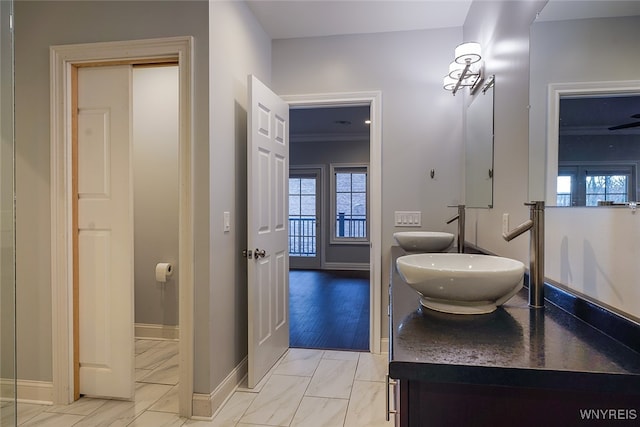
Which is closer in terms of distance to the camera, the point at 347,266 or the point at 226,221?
the point at 226,221

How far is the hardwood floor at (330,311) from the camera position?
3266 mm

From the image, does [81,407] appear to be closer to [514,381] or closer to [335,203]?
[514,381]

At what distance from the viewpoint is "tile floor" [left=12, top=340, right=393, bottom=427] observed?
2021mm

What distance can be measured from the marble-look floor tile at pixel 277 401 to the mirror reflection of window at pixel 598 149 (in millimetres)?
1764

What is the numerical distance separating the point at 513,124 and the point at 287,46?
2016 millimetres

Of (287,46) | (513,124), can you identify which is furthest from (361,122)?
(513,124)

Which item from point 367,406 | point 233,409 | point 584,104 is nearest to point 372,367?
point 367,406

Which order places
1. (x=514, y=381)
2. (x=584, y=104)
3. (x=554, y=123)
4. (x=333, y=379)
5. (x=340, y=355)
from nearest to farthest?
(x=514, y=381) → (x=584, y=104) → (x=554, y=123) → (x=333, y=379) → (x=340, y=355)

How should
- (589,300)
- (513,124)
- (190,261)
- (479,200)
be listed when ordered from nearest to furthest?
(589,300)
(513,124)
(190,261)
(479,200)

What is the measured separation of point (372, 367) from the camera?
2.68m

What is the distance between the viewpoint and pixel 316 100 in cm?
301

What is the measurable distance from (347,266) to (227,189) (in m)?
5.02

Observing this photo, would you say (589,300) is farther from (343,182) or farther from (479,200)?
(343,182)

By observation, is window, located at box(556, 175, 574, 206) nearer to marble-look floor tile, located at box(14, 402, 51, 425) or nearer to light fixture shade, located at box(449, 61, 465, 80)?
light fixture shade, located at box(449, 61, 465, 80)
